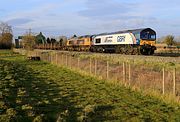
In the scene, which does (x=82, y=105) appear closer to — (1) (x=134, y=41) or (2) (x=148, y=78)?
(2) (x=148, y=78)

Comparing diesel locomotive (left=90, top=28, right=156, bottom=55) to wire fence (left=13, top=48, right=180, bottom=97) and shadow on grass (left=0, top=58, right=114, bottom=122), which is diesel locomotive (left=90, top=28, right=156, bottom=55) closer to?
wire fence (left=13, top=48, right=180, bottom=97)

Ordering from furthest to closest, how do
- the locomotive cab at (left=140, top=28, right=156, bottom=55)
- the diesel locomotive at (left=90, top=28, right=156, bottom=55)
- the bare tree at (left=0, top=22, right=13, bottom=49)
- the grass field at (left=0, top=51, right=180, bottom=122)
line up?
the bare tree at (left=0, top=22, right=13, bottom=49) < the diesel locomotive at (left=90, top=28, right=156, bottom=55) < the locomotive cab at (left=140, top=28, right=156, bottom=55) < the grass field at (left=0, top=51, right=180, bottom=122)

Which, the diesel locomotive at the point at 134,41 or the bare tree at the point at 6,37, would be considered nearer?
the diesel locomotive at the point at 134,41

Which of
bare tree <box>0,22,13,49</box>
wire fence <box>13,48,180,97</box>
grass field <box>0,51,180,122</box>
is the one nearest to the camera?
grass field <box>0,51,180,122</box>

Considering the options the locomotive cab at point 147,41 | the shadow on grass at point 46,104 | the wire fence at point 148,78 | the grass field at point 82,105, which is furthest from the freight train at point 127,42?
the shadow on grass at point 46,104

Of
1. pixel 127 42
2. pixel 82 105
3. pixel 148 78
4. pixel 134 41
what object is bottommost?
pixel 82 105

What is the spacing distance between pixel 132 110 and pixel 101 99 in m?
2.55

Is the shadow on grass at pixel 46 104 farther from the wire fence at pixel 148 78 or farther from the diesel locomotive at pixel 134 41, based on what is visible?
the diesel locomotive at pixel 134 41

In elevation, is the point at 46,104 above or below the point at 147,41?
below

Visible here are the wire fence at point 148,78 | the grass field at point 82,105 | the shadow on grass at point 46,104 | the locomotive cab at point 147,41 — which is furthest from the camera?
the locomotive cab at point 147,41

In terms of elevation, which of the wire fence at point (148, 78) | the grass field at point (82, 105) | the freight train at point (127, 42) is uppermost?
the freight train at point (127, 42)

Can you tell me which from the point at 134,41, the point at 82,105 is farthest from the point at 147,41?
the point at 82,105

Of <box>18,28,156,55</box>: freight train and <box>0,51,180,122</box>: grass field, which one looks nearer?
<box>0,51,180,122</box>: grass field

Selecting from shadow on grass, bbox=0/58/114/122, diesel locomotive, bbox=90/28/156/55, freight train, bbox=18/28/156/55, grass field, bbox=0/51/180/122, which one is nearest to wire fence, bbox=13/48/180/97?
grass field, bbox=0/51/180/122
